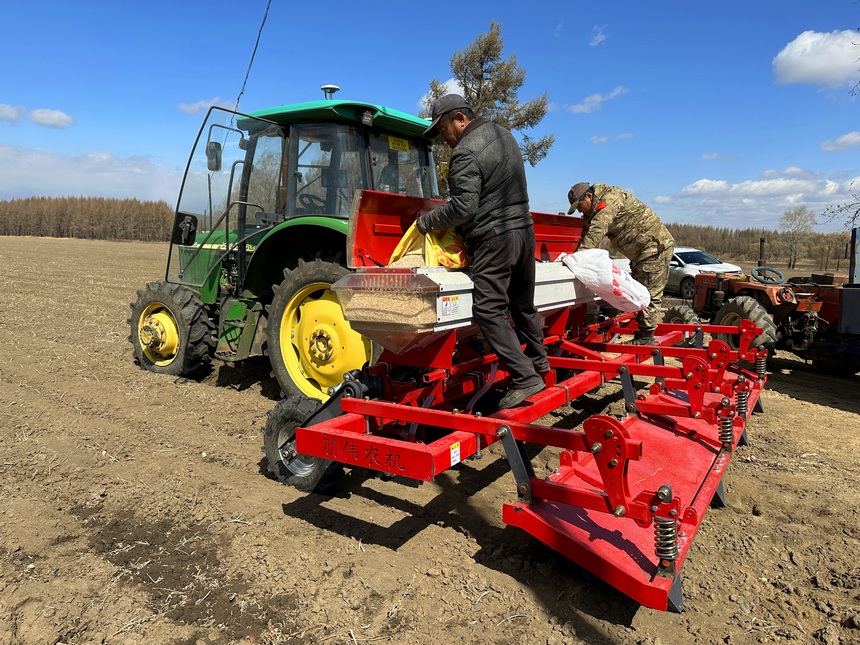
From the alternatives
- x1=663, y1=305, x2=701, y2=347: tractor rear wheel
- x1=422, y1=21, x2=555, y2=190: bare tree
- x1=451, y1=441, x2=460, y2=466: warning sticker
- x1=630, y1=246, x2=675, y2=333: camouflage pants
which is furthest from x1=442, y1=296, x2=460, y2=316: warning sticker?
x1=422, y1=21, x2=555, y2=190: bare tree

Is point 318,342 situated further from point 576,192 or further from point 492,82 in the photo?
point 492,82

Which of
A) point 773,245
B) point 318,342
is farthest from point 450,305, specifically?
point 773,245

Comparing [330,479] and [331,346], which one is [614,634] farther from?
[331,346]

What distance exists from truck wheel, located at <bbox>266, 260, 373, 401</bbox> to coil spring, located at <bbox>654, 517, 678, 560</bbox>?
109 inches

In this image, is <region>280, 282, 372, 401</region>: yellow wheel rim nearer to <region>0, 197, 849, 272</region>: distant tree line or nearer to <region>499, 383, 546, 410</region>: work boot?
<region>499, 383, 546, 410</region>: work boot

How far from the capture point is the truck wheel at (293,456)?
12.1 feet

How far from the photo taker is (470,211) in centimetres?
319

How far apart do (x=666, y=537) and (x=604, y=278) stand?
9.04 feet

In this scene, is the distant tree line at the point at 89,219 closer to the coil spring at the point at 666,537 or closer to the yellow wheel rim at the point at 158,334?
the yellow wheel rim at the point at 158,334

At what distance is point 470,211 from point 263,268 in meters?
3.11

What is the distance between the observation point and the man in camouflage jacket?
5.67 metres

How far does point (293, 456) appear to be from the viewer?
3.88 m

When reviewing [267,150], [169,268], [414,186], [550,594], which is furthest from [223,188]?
[550,594]

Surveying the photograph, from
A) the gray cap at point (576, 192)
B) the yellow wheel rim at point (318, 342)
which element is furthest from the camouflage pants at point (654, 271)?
the yellow wheel rim at point (318, 342)
